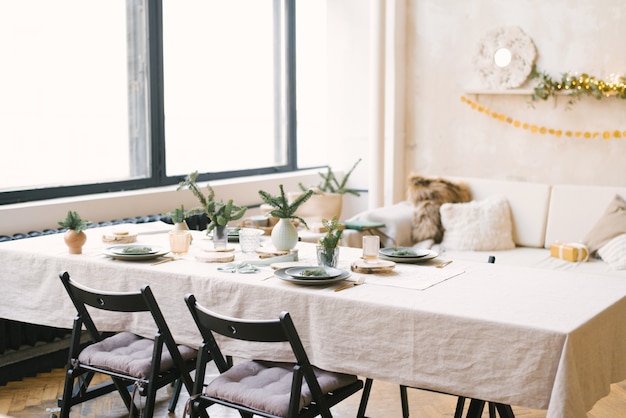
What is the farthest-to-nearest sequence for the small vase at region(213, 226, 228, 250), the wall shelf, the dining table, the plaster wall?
the wall shelf
the plaster wall
the small vase at region(213, 226, 228, 250)
the dining table

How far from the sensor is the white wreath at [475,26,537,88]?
20.1 feet

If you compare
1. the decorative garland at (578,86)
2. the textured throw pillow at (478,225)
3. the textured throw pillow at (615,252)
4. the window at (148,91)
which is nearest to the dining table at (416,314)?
the window at (148,91)

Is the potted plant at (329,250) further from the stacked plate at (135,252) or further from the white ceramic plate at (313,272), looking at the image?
the stacked plate at (135,252)

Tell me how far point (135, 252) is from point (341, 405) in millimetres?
1297

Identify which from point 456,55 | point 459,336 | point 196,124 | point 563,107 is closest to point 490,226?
point 563,107

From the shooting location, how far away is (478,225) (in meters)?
5.66

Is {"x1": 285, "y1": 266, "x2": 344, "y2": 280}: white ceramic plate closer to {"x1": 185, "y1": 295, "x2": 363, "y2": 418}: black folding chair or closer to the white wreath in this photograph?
{"x1": 185, "y1": 295, "x2": 363, "y2": 418}: black folding chair

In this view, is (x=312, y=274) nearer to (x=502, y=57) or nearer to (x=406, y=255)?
(x=406, y=255)

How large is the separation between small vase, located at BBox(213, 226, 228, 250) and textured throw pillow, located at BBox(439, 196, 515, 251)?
239 cm

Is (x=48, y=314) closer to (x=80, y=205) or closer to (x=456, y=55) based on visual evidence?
(x=80, y=205)

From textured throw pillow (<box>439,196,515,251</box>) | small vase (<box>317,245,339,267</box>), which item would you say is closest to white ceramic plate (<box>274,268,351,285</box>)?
small vase (<box>317,245,339,267</box>)

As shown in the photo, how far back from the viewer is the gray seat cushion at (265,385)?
271cm

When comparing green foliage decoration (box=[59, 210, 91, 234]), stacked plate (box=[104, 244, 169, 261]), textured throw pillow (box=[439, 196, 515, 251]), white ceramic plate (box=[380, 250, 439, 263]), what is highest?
green foliage decoration (box=[59, 210, 91, 234])

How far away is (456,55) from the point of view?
6.51 meters
